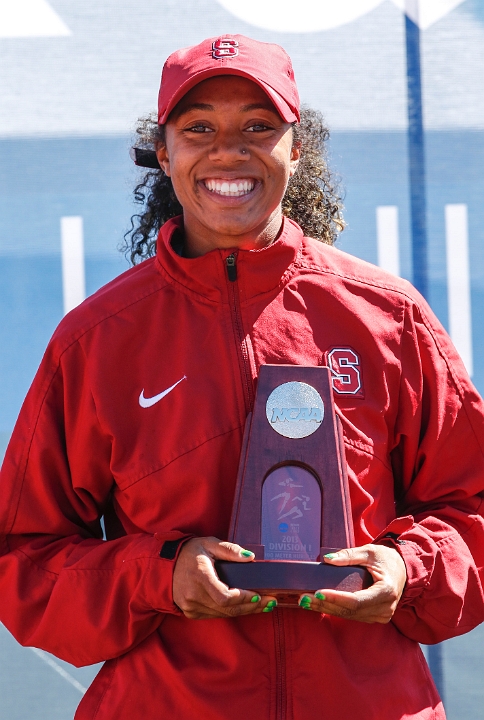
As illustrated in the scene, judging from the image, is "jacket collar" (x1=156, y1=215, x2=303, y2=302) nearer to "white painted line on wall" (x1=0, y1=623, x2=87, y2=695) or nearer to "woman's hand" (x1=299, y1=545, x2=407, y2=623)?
"woman's hand" (x1=299, y1=545, x2=407, y2=623)

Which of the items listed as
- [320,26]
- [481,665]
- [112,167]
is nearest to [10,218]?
[112,167]

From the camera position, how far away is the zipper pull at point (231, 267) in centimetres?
152

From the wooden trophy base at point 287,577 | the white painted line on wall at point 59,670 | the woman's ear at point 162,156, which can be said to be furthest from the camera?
the white painted line on wall at point 59,670

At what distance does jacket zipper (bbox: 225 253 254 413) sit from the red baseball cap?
0.24 metres

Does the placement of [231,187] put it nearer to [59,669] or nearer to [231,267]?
[231,267]

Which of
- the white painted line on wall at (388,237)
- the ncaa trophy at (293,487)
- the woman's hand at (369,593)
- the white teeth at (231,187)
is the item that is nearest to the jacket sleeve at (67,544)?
the ncaa trophy at (293,487)

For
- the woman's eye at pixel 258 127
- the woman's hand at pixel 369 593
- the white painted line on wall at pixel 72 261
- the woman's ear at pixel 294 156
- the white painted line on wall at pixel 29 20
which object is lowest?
the woman's hand at pixel 369 593

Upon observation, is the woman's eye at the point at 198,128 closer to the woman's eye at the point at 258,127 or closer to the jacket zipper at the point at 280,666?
the woman's eye at the point at 258,127

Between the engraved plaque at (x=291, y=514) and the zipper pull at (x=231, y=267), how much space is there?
31cm

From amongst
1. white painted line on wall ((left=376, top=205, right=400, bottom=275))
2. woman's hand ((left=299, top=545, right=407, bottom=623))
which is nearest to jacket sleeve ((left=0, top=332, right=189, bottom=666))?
woman's hand ((left=299, top=545, right=407, bottom=623))

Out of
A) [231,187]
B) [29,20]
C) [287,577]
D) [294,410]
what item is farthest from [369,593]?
[29,20]

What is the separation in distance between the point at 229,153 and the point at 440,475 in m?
0.57

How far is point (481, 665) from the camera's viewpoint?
88.6 inches

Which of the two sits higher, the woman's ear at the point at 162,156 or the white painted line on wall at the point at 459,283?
the woman's ear at the point at 162,156
